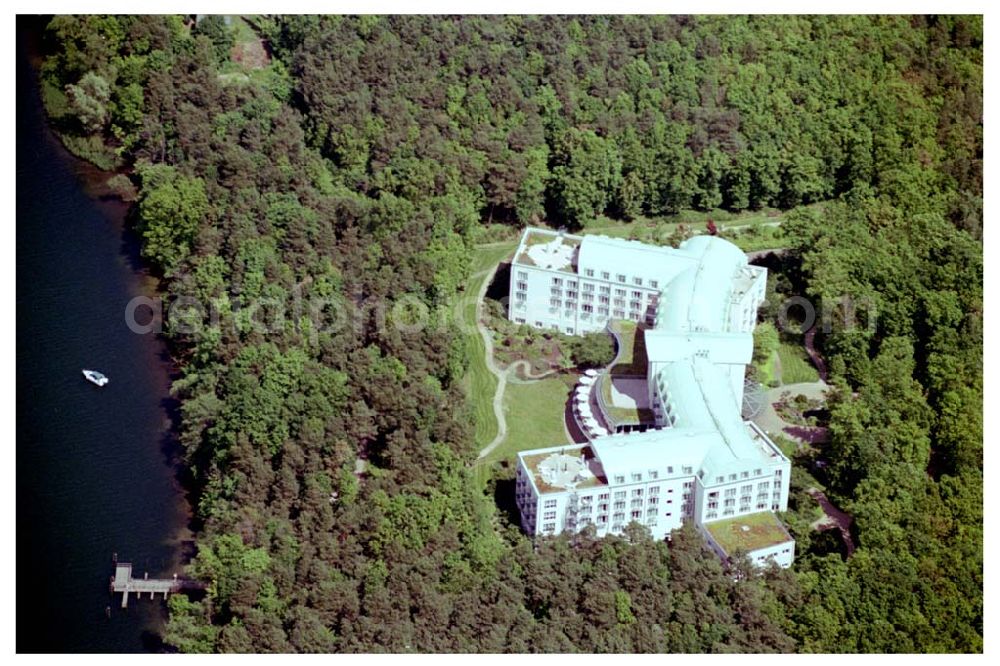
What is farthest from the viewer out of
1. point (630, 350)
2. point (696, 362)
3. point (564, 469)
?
point (630, 350)

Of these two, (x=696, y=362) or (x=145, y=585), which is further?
(x=696, y=362)

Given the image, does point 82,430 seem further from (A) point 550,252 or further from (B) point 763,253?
(B) point 763,253

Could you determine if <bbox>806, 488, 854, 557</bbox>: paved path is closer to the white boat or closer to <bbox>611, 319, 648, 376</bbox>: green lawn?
<bbox>611, 319, 648, 376</bbox>: green lawn

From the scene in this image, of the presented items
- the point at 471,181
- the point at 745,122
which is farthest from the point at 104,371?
the point at 745,122

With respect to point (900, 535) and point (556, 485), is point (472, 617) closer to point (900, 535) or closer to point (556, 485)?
point (556, 485)

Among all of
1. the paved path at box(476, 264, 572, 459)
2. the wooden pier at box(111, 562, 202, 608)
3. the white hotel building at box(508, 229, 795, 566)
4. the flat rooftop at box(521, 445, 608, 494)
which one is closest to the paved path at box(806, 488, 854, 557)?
the white hotel building at box(508, 229, 795, 566)

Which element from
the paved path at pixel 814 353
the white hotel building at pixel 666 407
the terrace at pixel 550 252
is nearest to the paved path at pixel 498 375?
the white hotel building at pixel 666 407

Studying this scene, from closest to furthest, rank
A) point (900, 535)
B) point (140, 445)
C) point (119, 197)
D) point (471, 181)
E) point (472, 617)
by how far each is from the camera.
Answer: point (472, 617), point (900, 535), point (140, 445), point (471, 181), point (119, 197)

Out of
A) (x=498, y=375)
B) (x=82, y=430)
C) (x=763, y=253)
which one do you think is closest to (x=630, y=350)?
(x=498, y=375)
